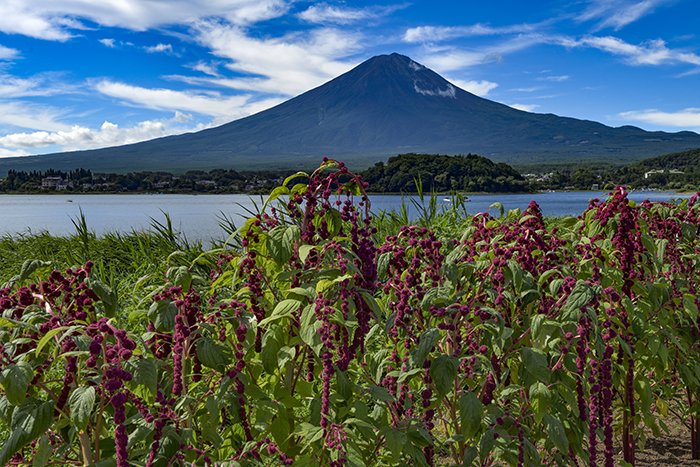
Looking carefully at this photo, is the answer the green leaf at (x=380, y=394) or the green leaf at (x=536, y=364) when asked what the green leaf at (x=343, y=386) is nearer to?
the green leaf at (x=380, y=394)

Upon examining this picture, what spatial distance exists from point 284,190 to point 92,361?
1519 mm

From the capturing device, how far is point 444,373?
8.28ft

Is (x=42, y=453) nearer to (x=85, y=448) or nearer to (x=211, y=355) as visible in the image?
(x=85, y=448)

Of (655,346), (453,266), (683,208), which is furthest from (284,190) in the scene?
(683,208)

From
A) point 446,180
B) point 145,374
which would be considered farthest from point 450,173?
point 145,374

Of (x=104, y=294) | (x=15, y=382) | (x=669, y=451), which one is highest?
(x=104, y=294)

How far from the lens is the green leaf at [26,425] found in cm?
203

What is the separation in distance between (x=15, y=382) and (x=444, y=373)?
1.58 metres

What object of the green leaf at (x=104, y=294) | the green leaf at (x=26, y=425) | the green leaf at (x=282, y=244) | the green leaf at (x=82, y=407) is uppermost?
the green leaf at (x=282, y=244)

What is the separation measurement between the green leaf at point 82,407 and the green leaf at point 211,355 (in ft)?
1.50

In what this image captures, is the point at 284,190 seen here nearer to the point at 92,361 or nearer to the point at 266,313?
the point at 266,313

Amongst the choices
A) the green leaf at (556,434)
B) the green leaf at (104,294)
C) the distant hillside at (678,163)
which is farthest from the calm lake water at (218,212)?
the distant hillside at (678,163)

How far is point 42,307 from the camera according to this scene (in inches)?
106

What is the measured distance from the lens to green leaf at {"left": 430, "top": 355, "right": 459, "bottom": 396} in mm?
2514
